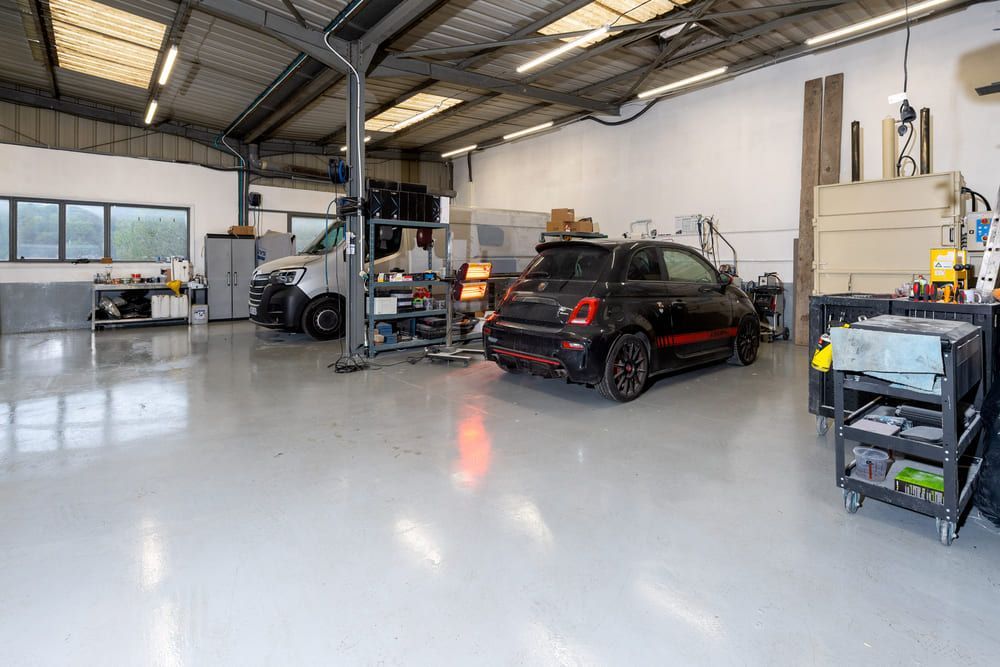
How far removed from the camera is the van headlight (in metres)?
7.85

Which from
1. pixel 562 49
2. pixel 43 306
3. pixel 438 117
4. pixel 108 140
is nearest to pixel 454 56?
pixel 562 49

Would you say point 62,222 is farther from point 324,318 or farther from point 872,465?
point 872,465

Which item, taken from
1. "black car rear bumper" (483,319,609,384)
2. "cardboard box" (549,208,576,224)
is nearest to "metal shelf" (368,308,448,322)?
"black car rear bumper" (483,319,609,384)

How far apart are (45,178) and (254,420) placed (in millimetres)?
9108

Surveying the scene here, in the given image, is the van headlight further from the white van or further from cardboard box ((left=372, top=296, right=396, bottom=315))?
cardboard box ((left=372, top=296, right=396, bottom=315))

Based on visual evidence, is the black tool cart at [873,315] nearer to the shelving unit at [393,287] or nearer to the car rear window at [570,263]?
the car rear window at [570,263]

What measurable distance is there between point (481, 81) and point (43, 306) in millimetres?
8735

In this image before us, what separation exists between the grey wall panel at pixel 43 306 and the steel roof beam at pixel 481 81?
7.21 metres

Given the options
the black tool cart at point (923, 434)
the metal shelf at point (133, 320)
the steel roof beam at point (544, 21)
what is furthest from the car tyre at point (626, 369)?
the metal shelf at point (133, 320)

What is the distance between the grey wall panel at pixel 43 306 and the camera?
30.8ft

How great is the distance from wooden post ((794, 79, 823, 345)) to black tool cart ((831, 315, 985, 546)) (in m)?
5.48

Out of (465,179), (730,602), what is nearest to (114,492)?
(730,602)

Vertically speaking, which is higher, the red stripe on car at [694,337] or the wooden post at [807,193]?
the wooden post at [807,193]

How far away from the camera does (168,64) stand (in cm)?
779
